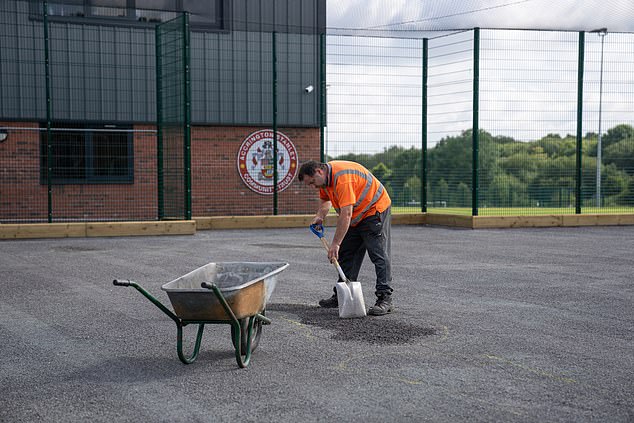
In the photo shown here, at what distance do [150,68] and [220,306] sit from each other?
14998 millimetres

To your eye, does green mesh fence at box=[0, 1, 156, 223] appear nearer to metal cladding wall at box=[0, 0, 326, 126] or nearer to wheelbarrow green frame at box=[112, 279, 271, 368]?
metal cladding wall at box=[0, 0, 326, 126]

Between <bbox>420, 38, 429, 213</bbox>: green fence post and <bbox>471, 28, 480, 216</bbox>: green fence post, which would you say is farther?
<bbox>420, 38, 429, 213</bbox>: green fence post

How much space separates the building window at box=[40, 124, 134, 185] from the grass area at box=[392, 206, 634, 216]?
7026 millimetres

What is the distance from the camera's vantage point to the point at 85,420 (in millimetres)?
4168

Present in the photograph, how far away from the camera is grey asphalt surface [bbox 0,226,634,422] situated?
4.35 metres

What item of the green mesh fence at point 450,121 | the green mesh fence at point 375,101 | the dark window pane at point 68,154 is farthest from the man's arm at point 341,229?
the dark window pane at point 68,154

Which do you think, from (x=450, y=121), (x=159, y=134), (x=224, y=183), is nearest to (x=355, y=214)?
(x=159, y=134)

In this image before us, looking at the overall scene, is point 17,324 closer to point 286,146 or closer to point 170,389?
point 170,389

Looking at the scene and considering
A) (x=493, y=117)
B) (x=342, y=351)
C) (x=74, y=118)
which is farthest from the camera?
(x=74, y=118)

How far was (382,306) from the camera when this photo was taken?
708 cm

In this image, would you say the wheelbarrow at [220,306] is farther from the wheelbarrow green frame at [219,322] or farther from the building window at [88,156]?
the building window at [88,156]

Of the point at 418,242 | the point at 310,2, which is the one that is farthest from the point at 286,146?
the point at 418,242

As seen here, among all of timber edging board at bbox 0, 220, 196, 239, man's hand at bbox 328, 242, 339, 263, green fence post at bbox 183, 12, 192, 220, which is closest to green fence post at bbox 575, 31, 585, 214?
green fence post at bbox 183, 12, 192, 220

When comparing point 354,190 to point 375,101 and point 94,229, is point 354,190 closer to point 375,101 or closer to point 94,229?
point 94,229
